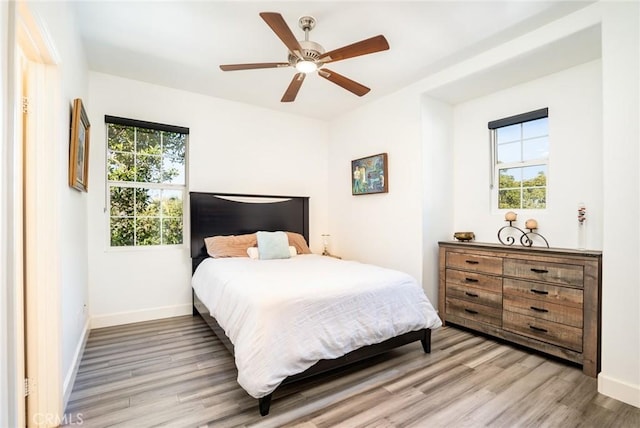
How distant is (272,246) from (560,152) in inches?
123

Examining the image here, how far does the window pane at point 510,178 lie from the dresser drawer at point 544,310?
125 cm

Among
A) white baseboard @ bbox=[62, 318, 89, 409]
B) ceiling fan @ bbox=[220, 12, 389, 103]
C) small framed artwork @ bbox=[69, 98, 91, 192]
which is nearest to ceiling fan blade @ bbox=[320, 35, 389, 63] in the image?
ceiling fan @ bbox=[220, 12, 389, 103]

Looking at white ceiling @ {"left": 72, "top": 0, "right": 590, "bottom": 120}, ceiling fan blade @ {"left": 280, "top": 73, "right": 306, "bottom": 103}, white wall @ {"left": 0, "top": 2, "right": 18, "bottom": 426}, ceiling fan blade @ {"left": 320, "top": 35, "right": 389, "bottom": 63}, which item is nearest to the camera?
white wall @ {"left": 0, "top": 2, "right": 18, "bottom": 426}

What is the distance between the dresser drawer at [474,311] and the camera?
2.96 meters

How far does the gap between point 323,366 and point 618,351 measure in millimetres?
1959

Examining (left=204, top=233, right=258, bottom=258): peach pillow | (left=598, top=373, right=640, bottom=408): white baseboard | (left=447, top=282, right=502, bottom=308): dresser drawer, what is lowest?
(left=598, top=373, right=640, bottom=408): white baseboard

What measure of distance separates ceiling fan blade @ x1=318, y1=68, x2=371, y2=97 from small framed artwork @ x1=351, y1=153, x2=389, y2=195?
1350 millimetres

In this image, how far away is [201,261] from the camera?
3.67 metres

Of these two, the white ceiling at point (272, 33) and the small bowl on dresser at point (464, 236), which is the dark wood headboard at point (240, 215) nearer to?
the white ceiling at point (272, 33)

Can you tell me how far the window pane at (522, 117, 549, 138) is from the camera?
312 centimetres

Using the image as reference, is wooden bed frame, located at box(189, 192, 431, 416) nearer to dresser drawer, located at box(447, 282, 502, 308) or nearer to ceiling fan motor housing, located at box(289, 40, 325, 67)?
dresser drawer, located at box(447, 282, 502, 308)

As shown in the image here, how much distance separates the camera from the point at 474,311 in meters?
3.14

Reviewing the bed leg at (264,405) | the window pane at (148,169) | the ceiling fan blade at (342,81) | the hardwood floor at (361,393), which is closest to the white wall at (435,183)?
the hardwood floor at (361,393)

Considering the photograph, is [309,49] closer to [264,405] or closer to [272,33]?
[272,33]
